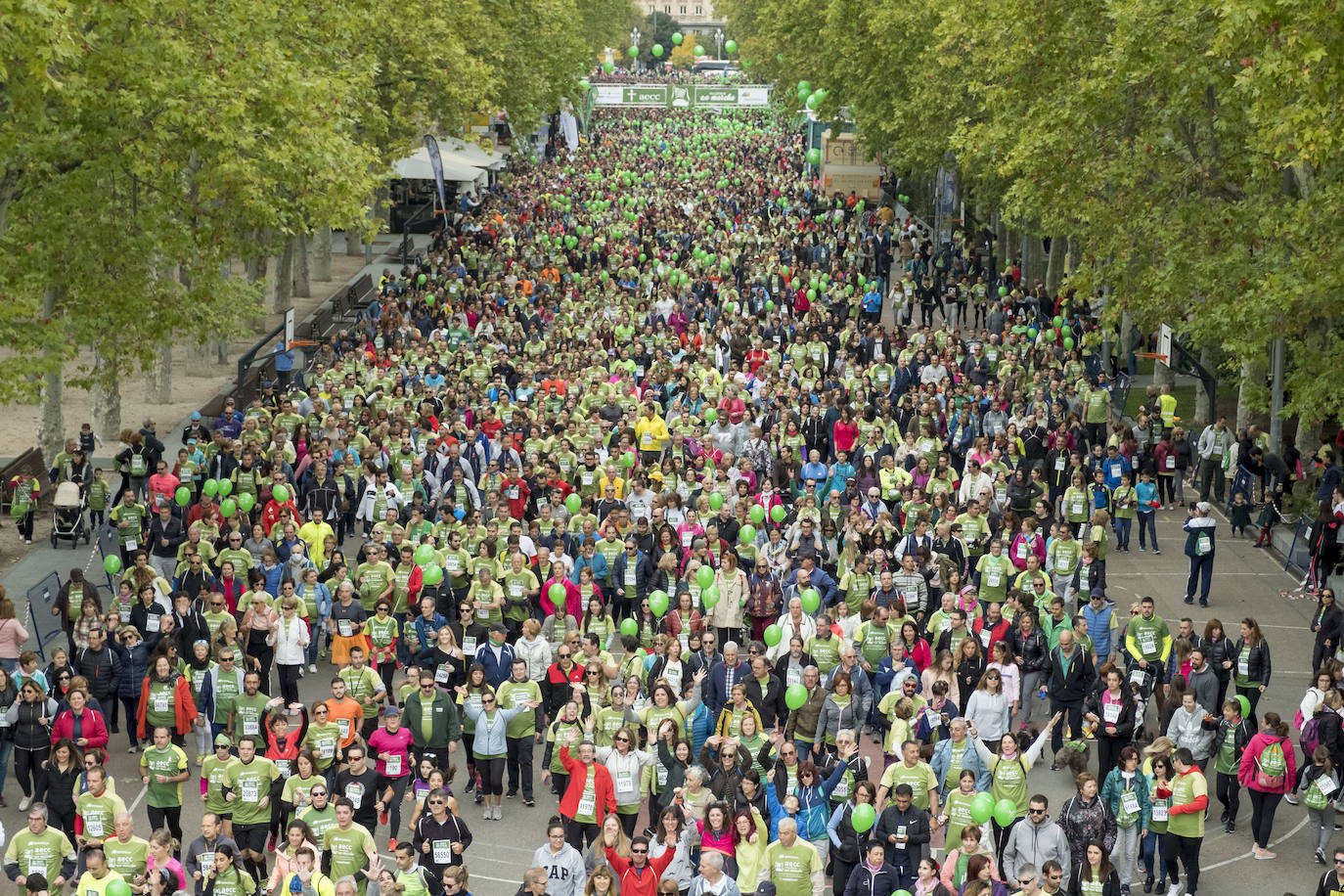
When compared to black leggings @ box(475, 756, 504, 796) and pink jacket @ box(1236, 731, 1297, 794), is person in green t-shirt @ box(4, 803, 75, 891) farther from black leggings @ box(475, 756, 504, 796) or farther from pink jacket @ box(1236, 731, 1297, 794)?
pink jacket @ box(1236, 731, 1297, 794)

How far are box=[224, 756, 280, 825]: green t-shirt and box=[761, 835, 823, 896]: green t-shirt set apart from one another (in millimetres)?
3521

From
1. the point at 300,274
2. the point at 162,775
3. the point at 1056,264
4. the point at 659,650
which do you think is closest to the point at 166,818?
the point at 162,775

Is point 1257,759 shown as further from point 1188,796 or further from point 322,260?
point 322,260

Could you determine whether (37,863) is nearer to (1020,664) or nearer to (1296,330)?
(1020,664)

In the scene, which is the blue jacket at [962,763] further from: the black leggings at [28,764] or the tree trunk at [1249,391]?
the tree trunk at [1249,391]

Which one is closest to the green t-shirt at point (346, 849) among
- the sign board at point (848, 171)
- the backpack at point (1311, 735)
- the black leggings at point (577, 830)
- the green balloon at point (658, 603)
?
the black leggings at point (577, 830)

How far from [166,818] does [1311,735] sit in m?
8.47

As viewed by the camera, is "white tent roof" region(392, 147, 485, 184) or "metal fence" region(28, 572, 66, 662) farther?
"white tent roof" region(392, 147, 485, 184)

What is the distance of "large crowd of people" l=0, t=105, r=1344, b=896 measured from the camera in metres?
11.4

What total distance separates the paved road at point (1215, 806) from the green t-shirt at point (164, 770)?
1110 millimetres

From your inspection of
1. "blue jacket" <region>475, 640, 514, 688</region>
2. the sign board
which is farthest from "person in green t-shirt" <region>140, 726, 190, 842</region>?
the sign board

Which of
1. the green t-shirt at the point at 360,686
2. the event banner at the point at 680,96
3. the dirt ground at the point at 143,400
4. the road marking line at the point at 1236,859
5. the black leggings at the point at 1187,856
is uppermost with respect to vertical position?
the event banner at the point at 680,96

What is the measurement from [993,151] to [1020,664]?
14644 mm

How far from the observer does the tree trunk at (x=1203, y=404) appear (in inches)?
1121
